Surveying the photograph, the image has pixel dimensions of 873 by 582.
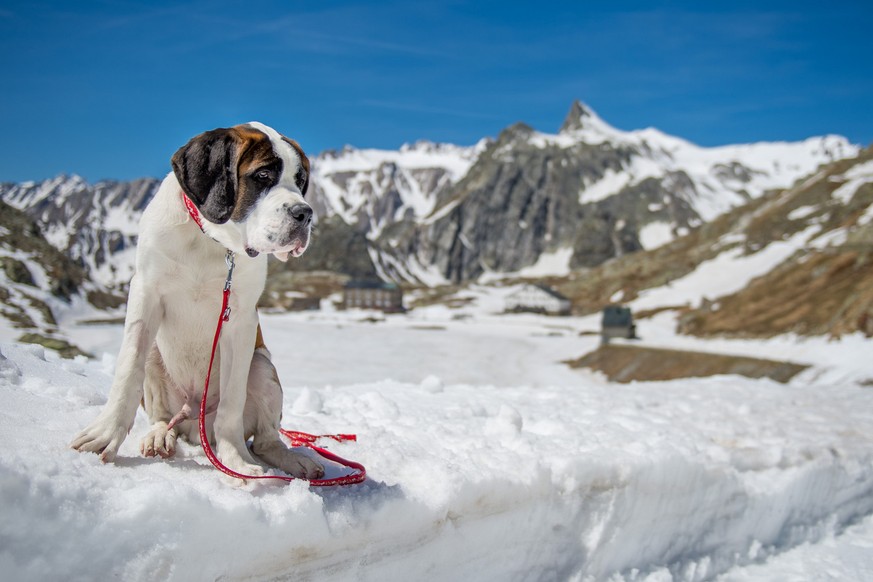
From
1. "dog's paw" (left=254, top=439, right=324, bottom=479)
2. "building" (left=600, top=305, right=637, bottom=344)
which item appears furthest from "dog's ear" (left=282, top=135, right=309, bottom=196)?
"building" (left=600, top=305, right=637, bottom=344)

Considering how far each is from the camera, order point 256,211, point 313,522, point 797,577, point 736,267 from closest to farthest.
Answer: point 256,211 < point 313,522 < point 797,577 < point 736,267

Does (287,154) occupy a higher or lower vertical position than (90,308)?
higher

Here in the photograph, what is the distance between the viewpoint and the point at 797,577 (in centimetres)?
792

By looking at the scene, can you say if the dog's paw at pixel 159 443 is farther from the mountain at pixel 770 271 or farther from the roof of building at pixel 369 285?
the roof of building at pixel 369 285

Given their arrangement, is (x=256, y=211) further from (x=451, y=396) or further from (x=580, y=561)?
(x=451, y=396)

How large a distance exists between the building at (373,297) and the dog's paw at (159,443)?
135156 millimetres

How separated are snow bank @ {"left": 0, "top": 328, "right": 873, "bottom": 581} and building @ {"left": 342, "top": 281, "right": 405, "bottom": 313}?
130m

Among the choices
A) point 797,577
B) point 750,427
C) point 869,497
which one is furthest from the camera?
point 750,427

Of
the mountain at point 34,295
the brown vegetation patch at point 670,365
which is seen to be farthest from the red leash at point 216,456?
the brown vegetation patch at point 670,365

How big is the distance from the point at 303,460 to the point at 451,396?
678 cm

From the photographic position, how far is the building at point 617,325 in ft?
244

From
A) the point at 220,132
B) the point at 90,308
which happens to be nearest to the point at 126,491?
the point at 220,132

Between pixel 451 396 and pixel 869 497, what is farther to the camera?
pixel 451 396

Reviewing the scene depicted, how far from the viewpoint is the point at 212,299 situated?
5.08m
